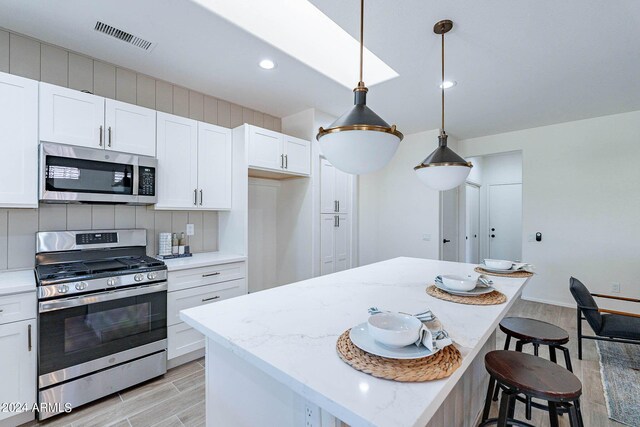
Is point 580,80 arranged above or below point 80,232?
above

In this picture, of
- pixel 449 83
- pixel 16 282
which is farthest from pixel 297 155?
pixel 16 282

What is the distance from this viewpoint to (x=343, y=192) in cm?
398

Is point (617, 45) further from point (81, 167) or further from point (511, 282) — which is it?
point (81, 167)

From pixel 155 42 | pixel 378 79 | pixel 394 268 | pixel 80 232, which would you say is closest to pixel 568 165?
pixel 378 79

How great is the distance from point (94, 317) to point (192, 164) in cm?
149

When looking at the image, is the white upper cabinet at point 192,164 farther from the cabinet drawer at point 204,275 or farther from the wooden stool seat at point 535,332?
the wooden stool seat at point 535,332

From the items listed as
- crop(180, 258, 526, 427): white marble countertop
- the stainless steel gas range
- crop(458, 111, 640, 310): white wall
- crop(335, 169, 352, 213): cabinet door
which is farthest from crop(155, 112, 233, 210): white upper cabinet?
crop(458, 111, 640, 310): white wall

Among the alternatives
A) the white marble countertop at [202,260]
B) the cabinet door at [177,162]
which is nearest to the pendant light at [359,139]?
the white marble countertop at [202,260]

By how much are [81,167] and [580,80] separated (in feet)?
14.8

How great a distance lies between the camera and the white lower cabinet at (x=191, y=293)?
8.11ft

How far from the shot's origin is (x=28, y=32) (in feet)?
7.03

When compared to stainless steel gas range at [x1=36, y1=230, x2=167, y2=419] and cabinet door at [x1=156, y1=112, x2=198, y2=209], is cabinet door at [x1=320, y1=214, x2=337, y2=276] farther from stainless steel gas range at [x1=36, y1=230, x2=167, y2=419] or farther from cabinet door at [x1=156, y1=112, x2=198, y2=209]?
stainless steel gas range at [x1=36, y1=230, x2=167, y2=419]

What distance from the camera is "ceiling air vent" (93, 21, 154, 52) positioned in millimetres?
2088

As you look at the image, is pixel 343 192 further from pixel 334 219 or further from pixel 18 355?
pixel 18 355
